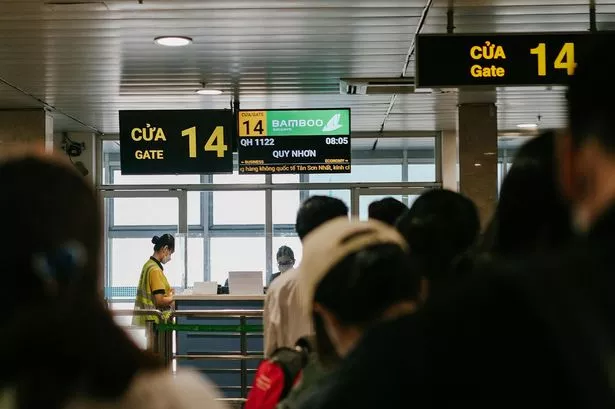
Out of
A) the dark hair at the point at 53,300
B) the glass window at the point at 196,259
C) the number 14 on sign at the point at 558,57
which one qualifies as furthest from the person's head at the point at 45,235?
the glass window at the point at 196,259

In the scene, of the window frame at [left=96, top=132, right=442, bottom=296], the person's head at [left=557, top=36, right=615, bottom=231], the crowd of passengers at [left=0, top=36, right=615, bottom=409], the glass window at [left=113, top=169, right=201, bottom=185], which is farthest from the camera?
the glass window at [left=113, top=169, right=201, bottom=185]

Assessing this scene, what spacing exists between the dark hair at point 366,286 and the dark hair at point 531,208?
24cm

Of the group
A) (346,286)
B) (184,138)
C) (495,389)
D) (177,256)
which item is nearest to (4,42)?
(184,138)

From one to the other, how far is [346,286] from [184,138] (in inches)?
327

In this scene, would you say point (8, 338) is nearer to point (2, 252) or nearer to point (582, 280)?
point (2, 252)

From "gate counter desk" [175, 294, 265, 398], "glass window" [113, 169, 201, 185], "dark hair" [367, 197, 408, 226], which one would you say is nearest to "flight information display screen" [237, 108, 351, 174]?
"gate counter desk" [175, 294, 265, 398]

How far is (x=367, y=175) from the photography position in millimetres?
14094

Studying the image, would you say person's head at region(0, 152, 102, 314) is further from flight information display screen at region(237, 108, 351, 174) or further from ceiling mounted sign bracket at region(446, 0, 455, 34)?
flight information display screen at region(237, 108, 351, 174)

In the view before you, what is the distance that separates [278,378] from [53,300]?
142 cm

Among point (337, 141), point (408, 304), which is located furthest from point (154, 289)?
point (408, 304)

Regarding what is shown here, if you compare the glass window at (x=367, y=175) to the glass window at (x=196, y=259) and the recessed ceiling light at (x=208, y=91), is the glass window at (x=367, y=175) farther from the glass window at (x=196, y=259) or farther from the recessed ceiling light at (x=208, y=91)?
the recessed ceiling light at (x=208, y=91)

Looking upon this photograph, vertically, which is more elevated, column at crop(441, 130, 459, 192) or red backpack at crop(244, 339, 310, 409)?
column at crop(441, 130, 459, 192)

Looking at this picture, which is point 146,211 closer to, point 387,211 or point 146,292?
point 146,292

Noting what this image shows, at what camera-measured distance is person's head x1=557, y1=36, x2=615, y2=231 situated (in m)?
0.99
